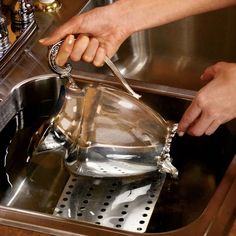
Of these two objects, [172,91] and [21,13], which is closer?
[172,91]

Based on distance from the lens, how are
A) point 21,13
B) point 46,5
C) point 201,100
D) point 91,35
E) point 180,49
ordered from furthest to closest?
1. point 180,49
2. point 46,5
3. point 21,13
4. point 91,35
5. point 201,100

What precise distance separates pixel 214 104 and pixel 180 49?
0.51m

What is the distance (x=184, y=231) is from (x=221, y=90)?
20cm

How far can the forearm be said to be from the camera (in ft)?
3.08

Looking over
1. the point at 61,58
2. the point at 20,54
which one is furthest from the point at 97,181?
the point at 20,54

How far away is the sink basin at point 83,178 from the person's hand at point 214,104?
0.07m

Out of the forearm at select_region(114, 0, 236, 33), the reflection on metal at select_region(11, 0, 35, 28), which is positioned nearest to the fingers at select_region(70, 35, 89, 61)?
the forearm at select_region(114, 0, 236, 33)

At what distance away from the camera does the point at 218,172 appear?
900 mm

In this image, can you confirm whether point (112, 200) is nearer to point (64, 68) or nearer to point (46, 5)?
point (64, 68)

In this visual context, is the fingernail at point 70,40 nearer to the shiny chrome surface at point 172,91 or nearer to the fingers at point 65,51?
the fingers at point 65,51

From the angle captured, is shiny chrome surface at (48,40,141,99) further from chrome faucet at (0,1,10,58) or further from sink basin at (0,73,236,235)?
chrome faucet at (0,1,10,58)

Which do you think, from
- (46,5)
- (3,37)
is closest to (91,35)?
(3,37)

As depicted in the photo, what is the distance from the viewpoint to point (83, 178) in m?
0.87

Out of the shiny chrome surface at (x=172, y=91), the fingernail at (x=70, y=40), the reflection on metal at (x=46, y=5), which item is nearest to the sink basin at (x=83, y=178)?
the shiny chrome surface at (x=172, y=91)
